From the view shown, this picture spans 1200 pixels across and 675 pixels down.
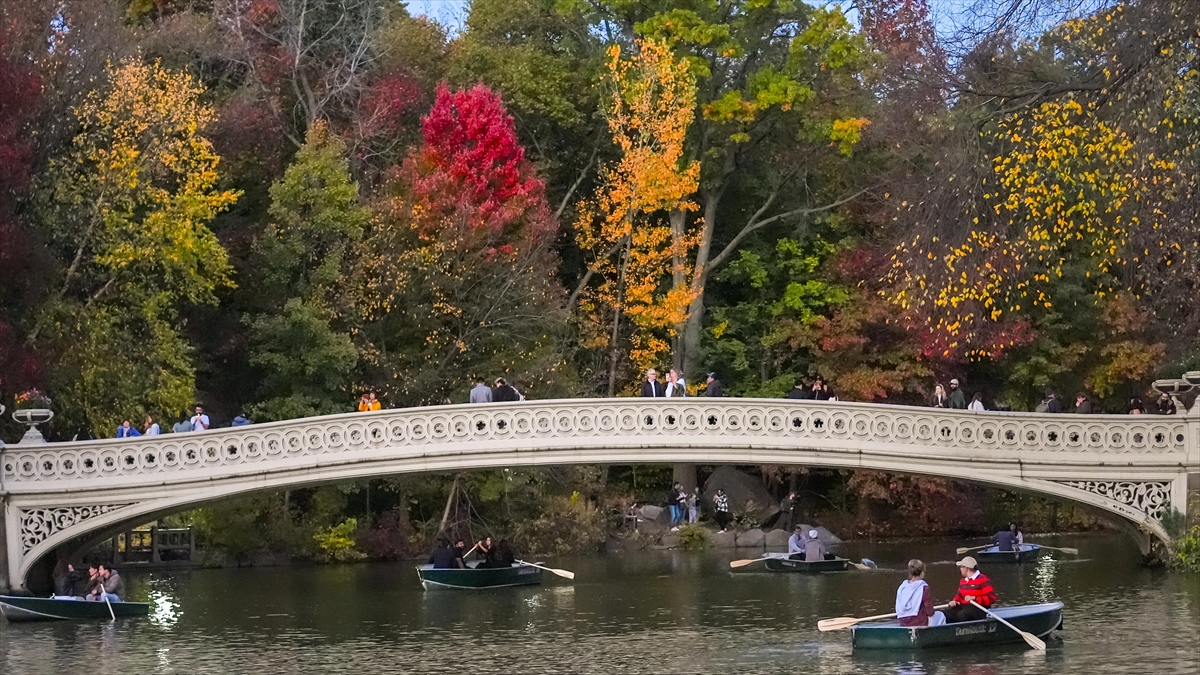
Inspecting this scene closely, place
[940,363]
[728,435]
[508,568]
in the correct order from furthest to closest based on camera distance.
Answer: [940,363]
[508,568]
[728,435]

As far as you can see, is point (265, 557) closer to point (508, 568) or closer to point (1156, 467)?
point (508, 568)

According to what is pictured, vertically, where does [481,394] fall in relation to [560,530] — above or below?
above

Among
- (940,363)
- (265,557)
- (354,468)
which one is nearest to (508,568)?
(354,468)

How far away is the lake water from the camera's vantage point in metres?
24.1

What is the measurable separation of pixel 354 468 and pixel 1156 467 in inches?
488

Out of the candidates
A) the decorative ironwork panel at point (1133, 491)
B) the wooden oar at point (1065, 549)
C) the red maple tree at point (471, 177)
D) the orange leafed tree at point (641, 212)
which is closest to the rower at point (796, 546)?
the wooden oar at point (1065, 549)

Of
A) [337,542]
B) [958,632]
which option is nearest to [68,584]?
[337,542]

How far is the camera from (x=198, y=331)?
41000mm

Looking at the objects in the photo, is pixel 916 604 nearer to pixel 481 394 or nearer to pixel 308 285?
A: pixel 481 394

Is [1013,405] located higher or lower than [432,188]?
lower

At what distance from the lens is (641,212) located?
4622 centimetres

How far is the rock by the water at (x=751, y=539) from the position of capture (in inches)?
1716

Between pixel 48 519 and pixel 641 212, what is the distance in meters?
18.3

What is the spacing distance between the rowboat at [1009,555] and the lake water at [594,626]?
1.67ft
